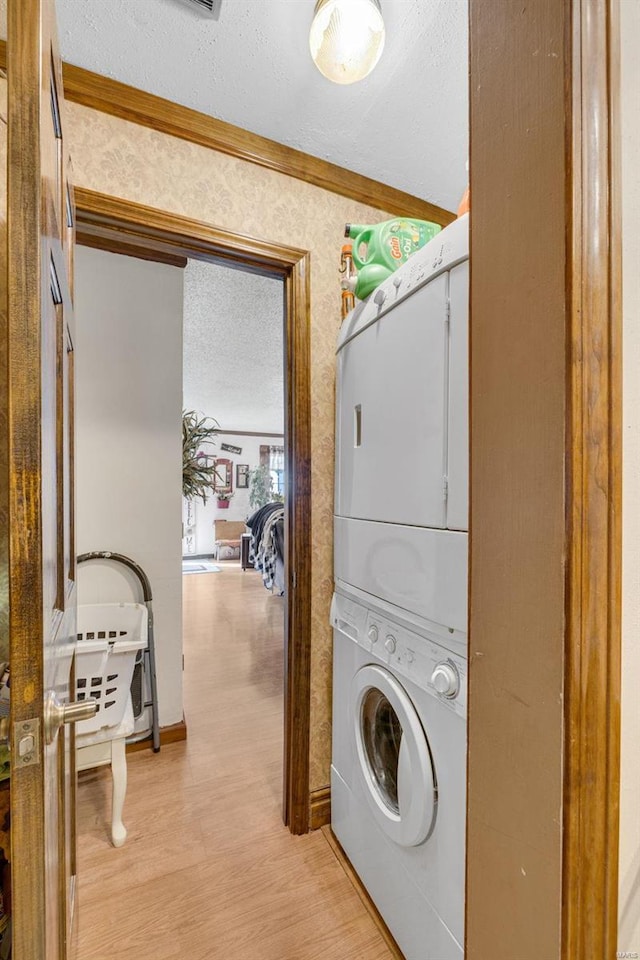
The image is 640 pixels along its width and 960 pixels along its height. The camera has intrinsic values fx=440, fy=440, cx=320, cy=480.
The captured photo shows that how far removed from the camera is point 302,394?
5.59ft

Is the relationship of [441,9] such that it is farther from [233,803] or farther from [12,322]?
[233,803]

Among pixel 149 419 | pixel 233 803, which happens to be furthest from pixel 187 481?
pixel 233 803

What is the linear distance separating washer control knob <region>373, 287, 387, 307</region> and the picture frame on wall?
764 centimetres

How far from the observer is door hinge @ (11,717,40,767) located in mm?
556

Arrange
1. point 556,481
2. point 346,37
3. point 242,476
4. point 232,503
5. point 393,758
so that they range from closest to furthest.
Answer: point 556,481 → point 346,37 → point 393,758 → point 232,503 → point 242,476

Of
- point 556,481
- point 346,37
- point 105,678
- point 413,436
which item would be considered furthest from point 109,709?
point 346,37

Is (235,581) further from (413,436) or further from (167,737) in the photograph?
(413,436)

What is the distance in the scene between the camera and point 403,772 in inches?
46.1

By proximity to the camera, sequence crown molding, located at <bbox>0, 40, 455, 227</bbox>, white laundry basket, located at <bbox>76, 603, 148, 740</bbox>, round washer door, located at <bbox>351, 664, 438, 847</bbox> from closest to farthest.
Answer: round washer door, located at <bbox>351, 664, 438, 847</bbox> → crown molding, located at <bbox>0, 40, 455, 227</bbox> → white laundry basket, located at <bbox>76, 603, 148, 740</bbox>

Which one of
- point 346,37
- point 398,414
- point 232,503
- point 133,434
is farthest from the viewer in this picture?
point 232,503

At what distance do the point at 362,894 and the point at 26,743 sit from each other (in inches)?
57.1

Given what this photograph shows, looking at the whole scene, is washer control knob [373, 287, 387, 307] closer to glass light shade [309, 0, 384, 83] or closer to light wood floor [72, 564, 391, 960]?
glass light shade [309, 0, 384, 83]

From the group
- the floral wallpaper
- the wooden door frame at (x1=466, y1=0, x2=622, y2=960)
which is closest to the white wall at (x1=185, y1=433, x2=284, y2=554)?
the floral wallpaper

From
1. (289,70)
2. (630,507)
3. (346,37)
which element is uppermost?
(289,70)
